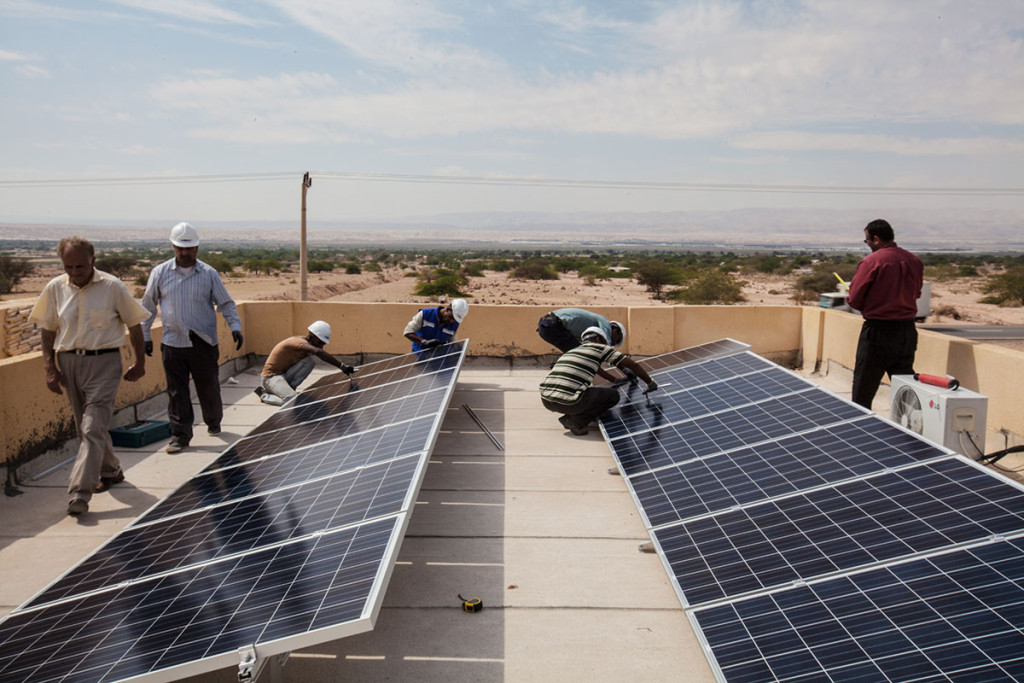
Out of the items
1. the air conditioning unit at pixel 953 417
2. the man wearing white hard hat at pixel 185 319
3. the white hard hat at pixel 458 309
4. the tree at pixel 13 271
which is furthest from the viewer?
the tree at pixel 13 271

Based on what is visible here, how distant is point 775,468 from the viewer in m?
5.91

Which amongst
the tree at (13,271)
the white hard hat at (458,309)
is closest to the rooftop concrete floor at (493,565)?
the white hard hat at (458,309)

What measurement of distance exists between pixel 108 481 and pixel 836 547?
21.2ft

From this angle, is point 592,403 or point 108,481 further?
point 592,403

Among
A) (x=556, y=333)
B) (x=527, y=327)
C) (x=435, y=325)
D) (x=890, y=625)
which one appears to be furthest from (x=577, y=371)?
(x=890, y=625)

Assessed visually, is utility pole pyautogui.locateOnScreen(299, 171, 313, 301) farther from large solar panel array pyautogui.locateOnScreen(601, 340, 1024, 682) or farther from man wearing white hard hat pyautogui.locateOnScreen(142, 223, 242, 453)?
large solar panel array pyautogui.locateOnScreen(601, 340, 1024, 682)

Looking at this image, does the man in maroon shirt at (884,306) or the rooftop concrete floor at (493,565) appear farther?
the man in maroon shirt at (884,306)

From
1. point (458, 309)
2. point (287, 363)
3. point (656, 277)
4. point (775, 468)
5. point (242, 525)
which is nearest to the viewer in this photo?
point (242, 525)

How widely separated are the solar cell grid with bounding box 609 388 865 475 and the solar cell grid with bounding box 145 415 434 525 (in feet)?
6.37

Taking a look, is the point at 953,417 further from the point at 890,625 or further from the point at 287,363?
the point at 287,363

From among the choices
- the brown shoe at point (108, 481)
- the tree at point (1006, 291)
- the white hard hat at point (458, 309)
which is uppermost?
the white hard hat at point (458, 309)

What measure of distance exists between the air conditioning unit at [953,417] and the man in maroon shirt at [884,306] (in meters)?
0.81

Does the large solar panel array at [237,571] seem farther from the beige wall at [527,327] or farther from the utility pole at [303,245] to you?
the utility pole at [303,245]

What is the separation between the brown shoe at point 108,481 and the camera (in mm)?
7637
